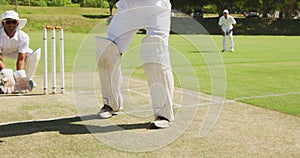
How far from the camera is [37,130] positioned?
5.58 meters

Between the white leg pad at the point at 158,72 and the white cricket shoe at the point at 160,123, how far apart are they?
0.04m

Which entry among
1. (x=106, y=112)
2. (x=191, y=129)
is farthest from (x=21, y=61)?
(x=191, y=129)

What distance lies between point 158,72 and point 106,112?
42.4 inches

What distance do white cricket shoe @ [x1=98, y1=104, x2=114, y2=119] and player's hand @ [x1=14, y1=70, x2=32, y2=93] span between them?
2.34 meters

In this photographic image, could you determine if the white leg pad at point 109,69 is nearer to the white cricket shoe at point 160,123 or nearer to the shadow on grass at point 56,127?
the shadow on grass at point 56,127

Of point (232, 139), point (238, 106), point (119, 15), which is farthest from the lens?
point (238, 106)

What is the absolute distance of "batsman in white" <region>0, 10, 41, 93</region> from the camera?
819 cm

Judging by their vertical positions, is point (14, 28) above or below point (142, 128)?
above

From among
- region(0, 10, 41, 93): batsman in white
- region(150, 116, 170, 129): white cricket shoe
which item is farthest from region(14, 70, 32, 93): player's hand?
region(150, 116, 170, 129): white cricket shoe

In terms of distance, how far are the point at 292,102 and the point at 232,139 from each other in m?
2.77

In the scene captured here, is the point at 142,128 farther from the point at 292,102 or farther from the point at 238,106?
the point at 292,102

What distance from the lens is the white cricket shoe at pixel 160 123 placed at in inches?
222

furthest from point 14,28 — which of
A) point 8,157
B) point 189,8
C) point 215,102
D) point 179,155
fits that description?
point 189,8

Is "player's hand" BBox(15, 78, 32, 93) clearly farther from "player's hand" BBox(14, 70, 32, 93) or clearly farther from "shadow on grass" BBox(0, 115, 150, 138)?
"shadow on grass" BBox(0, 115, 150, 138)
